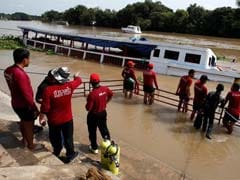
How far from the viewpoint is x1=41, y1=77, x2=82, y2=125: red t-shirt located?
561 centimetres

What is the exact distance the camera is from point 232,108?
9.89 m

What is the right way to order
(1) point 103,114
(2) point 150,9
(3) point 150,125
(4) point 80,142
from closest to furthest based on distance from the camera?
(1) point 103,114 → (4) point 80,142 → (3) point 150,125 → (2) point 150,9

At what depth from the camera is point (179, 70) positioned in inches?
856

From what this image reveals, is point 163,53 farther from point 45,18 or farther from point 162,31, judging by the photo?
point 45,18

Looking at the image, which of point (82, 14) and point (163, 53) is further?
point (82, 14)

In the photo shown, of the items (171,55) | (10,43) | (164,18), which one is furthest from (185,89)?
(164,18)

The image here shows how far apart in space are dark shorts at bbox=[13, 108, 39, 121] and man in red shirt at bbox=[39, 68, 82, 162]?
0.31m

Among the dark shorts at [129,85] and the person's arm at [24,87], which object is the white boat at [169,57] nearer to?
the dark shorts at [129,85]

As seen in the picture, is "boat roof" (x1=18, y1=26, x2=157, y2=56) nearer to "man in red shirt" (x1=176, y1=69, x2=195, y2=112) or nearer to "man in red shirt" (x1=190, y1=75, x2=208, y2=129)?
"man in red shirt" (x1=176, y1=69, x2=195, y2=112)

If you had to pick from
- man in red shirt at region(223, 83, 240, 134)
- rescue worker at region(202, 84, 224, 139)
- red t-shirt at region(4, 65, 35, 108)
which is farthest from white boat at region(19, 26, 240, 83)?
red t-shirt at region(4, 65, 35, 108)

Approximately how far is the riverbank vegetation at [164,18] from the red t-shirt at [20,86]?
69182 millimetres

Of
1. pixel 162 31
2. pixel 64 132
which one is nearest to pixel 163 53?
pixel 64 132

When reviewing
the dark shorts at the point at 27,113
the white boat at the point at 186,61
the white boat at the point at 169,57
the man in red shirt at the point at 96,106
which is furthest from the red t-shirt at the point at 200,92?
the white boat at the point at 186,61

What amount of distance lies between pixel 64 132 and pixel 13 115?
4115 millimetres
